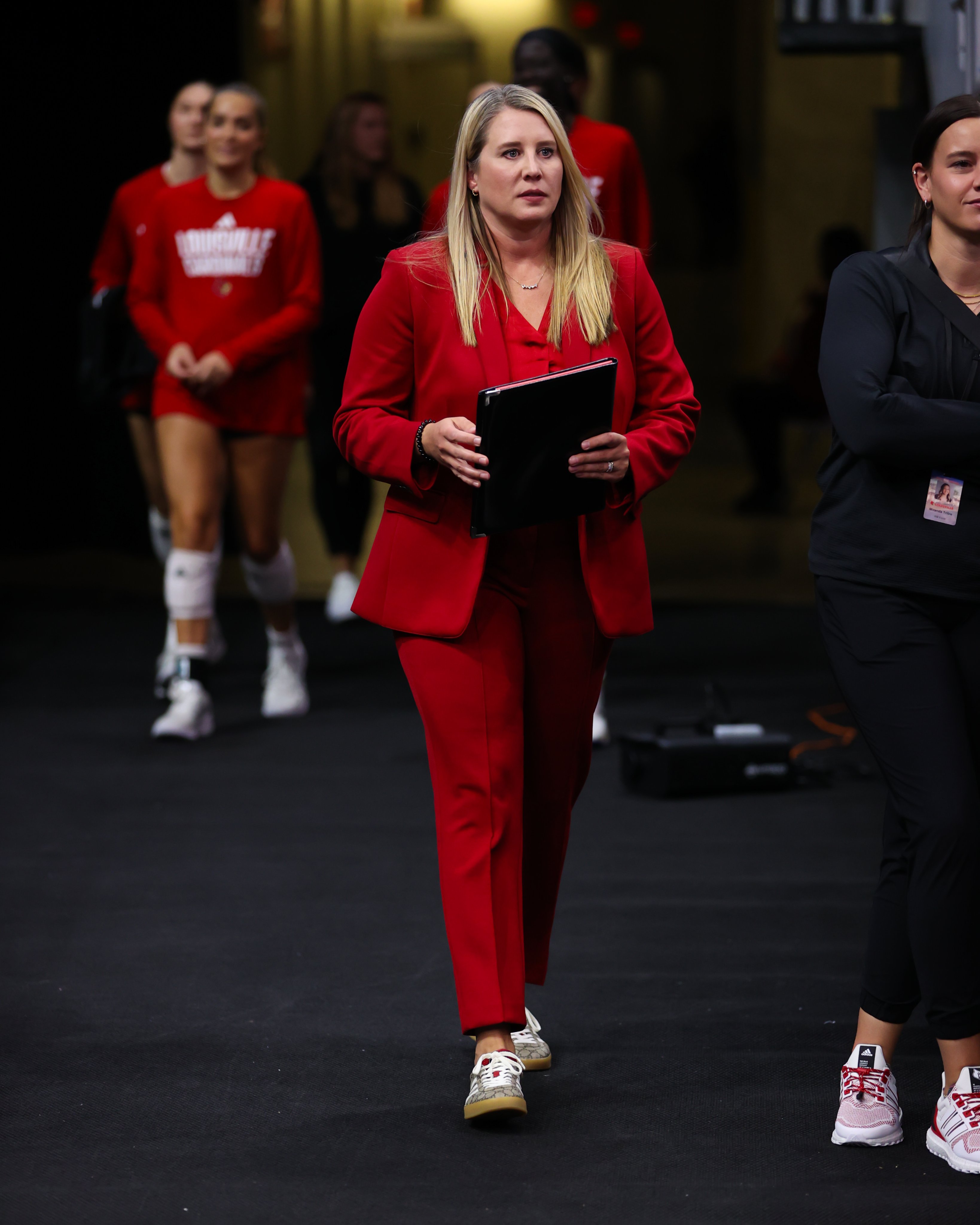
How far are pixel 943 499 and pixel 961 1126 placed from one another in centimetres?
105

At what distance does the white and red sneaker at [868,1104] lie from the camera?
3.23 m

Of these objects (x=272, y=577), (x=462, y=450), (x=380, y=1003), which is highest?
(x=462, y=450)

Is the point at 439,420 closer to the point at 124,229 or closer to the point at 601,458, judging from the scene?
Answer: the point at 601,458

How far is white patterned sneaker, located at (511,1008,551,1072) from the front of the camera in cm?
361

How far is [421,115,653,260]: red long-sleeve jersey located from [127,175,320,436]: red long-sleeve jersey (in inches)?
31.4

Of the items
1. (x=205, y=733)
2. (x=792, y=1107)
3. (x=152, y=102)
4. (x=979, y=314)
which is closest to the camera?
(x=979, y=314)

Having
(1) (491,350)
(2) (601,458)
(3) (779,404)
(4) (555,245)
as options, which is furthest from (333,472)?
(2) (601,458)

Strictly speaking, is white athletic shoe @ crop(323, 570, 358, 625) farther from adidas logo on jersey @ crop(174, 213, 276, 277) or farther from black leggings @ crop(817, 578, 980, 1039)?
black leggings @ crop(817, 578, 980, 1039)

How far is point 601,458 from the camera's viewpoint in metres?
3.30

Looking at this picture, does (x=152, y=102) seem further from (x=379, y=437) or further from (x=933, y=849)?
(x=933, y=849)

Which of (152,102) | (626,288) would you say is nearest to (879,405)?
(626,288)

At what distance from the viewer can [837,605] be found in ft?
10.6

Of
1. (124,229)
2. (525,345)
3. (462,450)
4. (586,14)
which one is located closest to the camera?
(462,450)

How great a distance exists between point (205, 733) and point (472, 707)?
135 inches
